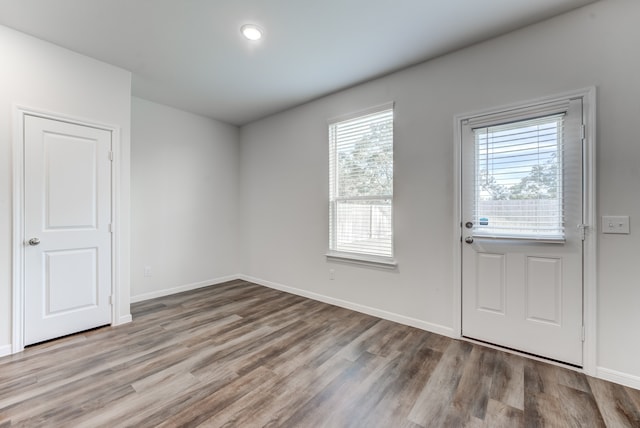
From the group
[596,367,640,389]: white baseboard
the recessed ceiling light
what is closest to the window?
the recessed ceiling light

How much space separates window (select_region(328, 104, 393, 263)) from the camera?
10.6ft

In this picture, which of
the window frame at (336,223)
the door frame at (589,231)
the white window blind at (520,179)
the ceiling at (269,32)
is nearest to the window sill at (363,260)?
the window frame at (336,223)

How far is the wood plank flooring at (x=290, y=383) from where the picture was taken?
1.70 metres

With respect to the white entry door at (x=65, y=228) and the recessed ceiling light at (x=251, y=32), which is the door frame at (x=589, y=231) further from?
the white entry door at (x=65, y=228)

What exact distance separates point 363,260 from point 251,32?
2.62 meters

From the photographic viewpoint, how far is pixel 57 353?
2.45 meters

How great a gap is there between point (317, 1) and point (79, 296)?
3507mm

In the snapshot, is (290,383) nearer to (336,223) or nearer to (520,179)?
(336,223)

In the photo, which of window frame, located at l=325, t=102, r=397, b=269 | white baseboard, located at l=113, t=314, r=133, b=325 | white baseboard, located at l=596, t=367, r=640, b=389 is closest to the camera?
white baseboard, located at l=596, t=367, r=640, b=389

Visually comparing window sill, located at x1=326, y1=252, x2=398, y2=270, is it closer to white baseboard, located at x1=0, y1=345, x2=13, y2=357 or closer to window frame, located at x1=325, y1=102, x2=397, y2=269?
window frame, located at x1=325, y1=102, x2=397, y2=269

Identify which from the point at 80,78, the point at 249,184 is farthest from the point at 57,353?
the point at 249,184

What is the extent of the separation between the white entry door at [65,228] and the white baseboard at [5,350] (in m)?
0.11

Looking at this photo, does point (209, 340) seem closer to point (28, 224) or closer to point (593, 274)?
point (28, 224)

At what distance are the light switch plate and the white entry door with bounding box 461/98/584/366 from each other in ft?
0.48
